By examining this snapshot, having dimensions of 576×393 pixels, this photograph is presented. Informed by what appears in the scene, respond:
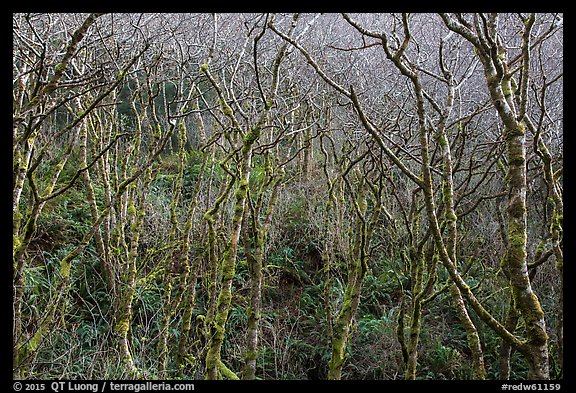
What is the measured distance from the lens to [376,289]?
6.41 m

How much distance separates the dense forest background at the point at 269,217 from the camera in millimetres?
2934

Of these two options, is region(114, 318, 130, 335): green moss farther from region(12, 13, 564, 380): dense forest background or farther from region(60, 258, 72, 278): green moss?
region(60, 258, 72, 278): green moss

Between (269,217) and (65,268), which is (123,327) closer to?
(65,268)

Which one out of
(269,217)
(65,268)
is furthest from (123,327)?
(269,217)

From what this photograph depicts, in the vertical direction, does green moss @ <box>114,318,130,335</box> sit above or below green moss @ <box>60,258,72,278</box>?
below

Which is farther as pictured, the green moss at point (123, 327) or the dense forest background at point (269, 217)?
the green moss at point (123, 327)

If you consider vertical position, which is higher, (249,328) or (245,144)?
(245,144)

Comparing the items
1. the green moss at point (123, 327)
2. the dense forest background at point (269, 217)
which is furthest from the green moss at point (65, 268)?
the green moss at point (123, 327)

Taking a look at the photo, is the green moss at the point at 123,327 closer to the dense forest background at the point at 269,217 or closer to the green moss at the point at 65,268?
the dense forest background at the point at 269,217

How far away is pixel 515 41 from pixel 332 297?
457 cm

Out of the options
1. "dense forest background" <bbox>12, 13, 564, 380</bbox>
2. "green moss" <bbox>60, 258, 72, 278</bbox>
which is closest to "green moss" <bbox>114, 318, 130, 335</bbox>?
"dense forest background" <bbox>12, 13, 564, 380</bbox>

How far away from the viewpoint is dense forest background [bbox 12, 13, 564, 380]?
9.62 feet
